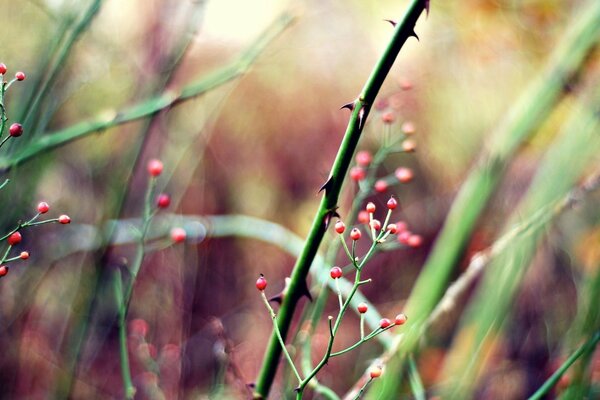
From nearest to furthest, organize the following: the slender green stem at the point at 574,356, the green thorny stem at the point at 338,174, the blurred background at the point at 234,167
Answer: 1. the green thorny stem at the point at 338,174
2. the slender green stem at the point at 574,356
3. the blurred background at the point at 234,167

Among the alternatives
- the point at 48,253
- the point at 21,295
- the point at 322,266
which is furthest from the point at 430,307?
the point at 48,253

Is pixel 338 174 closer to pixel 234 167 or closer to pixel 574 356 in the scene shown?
pixel 574 356

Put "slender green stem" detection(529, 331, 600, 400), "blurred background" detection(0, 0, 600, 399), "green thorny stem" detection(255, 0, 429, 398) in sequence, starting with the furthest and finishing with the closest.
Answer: "blurred background" detection(0, 0, 600, 399) → "slender green stem" detection(529, 331, 600, 400) → "green thorny stem" detection(255, 0, 429, 398)

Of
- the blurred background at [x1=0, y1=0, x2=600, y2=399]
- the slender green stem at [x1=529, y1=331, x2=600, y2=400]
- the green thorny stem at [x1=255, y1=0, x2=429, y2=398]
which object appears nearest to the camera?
the green thorny stem at [x1=255, y1=0, x2=429, y2=398]

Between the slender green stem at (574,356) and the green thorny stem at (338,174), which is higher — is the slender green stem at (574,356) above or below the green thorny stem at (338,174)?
below

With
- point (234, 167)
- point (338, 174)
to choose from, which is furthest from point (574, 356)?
point (234, 167)
